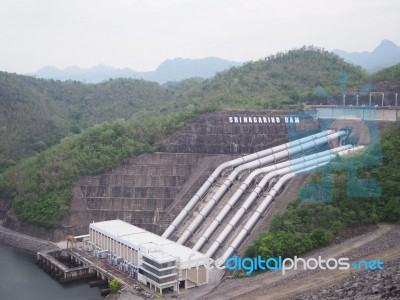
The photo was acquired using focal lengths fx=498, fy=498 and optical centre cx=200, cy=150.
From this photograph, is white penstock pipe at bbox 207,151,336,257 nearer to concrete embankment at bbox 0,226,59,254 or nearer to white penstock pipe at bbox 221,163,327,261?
white penstock pipe at bbox 221,163,327,261

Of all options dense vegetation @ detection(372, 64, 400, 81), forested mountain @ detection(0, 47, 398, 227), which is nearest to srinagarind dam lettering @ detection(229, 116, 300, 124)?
forested mountain @ detection(0, 47, 398, 227)

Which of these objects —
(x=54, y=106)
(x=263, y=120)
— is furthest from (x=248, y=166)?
(x=54, y=106)

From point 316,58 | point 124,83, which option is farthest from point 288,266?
point 124,83

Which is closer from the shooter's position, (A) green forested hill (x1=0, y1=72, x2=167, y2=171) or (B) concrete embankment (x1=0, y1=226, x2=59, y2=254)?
(B) concrete embankment (x1=0, y1=226, x2=59, y2=254)

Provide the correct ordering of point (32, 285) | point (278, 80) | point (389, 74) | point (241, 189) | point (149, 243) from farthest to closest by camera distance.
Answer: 1. point (278, 80)
2. point (389, 74)
3. point (241, 189)
4. point (32, 285)
5. point (149, 243)

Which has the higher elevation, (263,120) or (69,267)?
(263,120)

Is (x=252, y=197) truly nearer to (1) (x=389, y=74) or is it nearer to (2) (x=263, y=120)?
(2) (x=263, y=120)

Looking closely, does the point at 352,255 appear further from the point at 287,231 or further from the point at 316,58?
the point at 316,58
